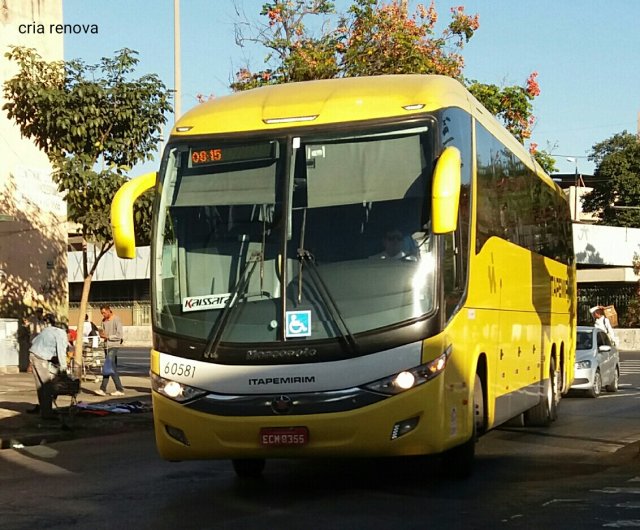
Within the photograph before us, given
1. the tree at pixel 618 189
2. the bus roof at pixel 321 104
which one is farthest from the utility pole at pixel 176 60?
the tree at pixel 618 189

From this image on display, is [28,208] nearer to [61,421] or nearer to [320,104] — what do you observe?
[61,421]

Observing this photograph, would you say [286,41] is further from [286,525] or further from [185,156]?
[286,525]

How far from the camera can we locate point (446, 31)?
89.5 ft

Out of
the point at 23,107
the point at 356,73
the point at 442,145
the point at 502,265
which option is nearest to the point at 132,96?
the point at 23,107

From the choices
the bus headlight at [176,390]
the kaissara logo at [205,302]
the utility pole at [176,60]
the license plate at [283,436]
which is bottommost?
the license plate at [283,436]

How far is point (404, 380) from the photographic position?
909 centimetres

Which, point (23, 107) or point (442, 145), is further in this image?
Result: point (23, 107)

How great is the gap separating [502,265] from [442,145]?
3156 millimetres

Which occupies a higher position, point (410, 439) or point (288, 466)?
point (410, 439)

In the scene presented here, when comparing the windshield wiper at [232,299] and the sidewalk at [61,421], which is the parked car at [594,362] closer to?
the sidewalk at [61,421]

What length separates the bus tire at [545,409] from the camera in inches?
620

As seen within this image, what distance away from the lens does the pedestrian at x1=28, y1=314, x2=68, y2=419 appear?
16.4 metres

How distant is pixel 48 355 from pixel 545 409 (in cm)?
712

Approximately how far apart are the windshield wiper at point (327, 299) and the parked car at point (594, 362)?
13.6 meters
